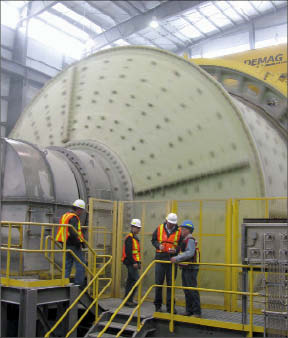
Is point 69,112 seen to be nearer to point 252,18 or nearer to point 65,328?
point 65,328

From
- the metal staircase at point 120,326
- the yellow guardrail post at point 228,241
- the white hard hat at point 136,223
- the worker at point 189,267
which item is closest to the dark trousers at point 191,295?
the worker at point 189,267

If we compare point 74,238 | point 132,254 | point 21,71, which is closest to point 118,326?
point 132,254

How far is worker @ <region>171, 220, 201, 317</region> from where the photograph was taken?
5.18 meters

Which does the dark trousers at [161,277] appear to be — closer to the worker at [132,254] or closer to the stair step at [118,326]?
the stair step at [118,326]

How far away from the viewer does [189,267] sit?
541 centimetres

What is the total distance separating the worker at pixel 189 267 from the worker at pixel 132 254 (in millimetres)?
961

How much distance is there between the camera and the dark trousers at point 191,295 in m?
5.23

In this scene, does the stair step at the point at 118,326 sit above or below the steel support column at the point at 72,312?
below

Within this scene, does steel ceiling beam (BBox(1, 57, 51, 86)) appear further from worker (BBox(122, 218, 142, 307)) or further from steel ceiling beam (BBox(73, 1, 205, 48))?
worker (BBox(122, 218, 142, 307))

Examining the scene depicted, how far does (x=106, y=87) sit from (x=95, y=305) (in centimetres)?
357

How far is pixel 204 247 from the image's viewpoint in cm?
625

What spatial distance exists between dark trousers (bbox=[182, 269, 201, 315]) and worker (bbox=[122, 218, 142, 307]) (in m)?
0.98

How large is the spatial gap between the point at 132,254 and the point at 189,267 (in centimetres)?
108

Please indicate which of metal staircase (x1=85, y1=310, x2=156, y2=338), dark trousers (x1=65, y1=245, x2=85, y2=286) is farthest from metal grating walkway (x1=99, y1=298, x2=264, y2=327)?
dark trousers (x1=65, y1=245, x2=85, y2=286)
